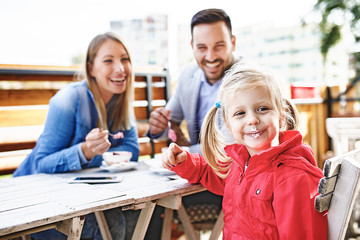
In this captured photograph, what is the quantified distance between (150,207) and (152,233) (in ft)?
2.79

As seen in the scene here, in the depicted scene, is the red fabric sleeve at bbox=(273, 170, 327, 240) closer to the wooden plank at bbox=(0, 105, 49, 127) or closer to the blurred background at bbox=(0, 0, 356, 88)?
the blurred background at bbox=(0, 0, 356, 88)

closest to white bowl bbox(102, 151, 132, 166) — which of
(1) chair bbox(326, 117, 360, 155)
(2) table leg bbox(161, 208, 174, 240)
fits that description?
(2) table leg bbox(161, 208, 174, 240)

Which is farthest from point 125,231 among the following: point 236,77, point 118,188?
point 236,77

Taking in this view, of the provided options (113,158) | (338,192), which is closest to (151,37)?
(113,158)

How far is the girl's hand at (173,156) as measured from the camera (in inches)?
53.7

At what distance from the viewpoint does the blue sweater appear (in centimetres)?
172

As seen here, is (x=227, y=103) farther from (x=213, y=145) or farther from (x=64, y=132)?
(x=64, y=132)

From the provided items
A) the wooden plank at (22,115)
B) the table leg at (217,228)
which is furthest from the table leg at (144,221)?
the wooden plank at (22,115)

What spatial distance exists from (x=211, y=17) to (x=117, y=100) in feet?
2.59

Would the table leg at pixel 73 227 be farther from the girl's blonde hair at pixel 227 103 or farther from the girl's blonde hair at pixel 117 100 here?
the girl's blonde hair at pixel 117 100

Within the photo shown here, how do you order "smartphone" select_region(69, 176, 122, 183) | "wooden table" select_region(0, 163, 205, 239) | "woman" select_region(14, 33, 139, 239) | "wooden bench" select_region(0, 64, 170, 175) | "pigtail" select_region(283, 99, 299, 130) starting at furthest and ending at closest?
"wooden bench" select_region(0, 64, 170, 175)
"woman" select_region(14, 33, 139, 239)
"smartphone" select_region(69, 176, 122, 183)
"pigtail" select_region(283, 99, 299, 130)
"wooden table" select_region(0, 163, 205, 239)

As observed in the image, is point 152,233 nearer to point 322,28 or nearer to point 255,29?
point 322,28

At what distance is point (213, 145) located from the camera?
4.82 feet

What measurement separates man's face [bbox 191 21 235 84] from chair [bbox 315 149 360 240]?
131 centimetres
